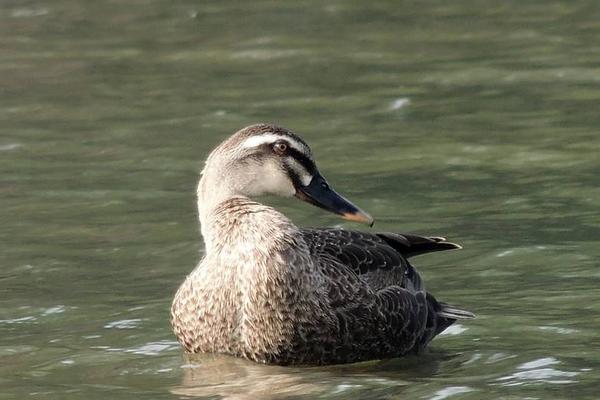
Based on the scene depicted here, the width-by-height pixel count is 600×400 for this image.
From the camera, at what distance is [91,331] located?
35.9 ft

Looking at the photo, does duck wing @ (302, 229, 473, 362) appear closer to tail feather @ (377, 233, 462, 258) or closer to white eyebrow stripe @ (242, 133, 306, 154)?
tail feather @ (377, 233, 462, 258)

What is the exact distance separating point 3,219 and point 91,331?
3.18m

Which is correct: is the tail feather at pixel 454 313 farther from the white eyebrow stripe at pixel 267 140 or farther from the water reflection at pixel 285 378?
the white eyebrow stripe at pixel 267 140

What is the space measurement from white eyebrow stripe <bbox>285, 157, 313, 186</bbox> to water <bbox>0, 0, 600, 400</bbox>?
45.9 inches

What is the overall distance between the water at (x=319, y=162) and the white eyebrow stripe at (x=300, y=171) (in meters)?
1.17

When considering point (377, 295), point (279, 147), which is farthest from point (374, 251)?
point (279, 147)

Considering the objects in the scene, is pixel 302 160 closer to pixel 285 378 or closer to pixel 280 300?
pixel 280 300

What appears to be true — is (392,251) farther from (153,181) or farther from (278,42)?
(278,42)

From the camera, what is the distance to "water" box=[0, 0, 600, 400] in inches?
394

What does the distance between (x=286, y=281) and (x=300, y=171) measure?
919 mm

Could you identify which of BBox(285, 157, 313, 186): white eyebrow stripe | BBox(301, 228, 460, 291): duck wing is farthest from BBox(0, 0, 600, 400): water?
BBox(285, 157, 313, 186): white eyebrow stripe

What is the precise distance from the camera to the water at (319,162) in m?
10.0

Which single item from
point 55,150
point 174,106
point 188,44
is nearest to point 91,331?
point 55,150

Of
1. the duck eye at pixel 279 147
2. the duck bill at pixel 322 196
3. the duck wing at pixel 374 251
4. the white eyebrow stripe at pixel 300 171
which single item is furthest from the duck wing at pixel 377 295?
the duck eye at pixel 279 147
